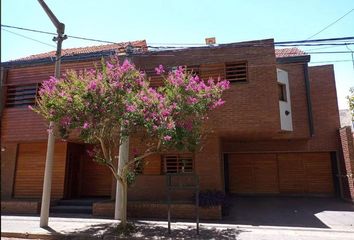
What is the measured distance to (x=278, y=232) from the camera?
9.62 meters

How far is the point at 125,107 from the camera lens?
30.0ft

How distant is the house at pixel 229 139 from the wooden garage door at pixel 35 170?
0.05 m

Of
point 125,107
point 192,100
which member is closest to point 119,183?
point 125,107

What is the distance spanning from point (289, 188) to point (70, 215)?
38.7 feet

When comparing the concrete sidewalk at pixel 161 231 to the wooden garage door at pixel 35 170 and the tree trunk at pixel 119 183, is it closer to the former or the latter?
the tree trunk at pixel 119 183

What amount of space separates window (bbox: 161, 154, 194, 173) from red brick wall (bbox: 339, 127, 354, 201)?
7814 millimetres

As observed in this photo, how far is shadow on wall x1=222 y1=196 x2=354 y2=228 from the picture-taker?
11305 millimetres

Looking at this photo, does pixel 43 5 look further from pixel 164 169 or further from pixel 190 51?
pixel 164 169

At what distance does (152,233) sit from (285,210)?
678cm

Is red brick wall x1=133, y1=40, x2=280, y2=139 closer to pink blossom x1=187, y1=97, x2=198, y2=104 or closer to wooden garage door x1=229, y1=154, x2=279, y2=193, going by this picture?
pink blossom x1=187, y1=97, x2=198, y2=104

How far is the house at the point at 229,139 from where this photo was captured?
13.0 meters

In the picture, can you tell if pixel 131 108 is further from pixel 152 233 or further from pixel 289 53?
pixel 289 53

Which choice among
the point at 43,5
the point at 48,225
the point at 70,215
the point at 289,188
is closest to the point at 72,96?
the point at 43,5

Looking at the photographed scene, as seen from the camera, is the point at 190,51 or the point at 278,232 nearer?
the point at 278,232
